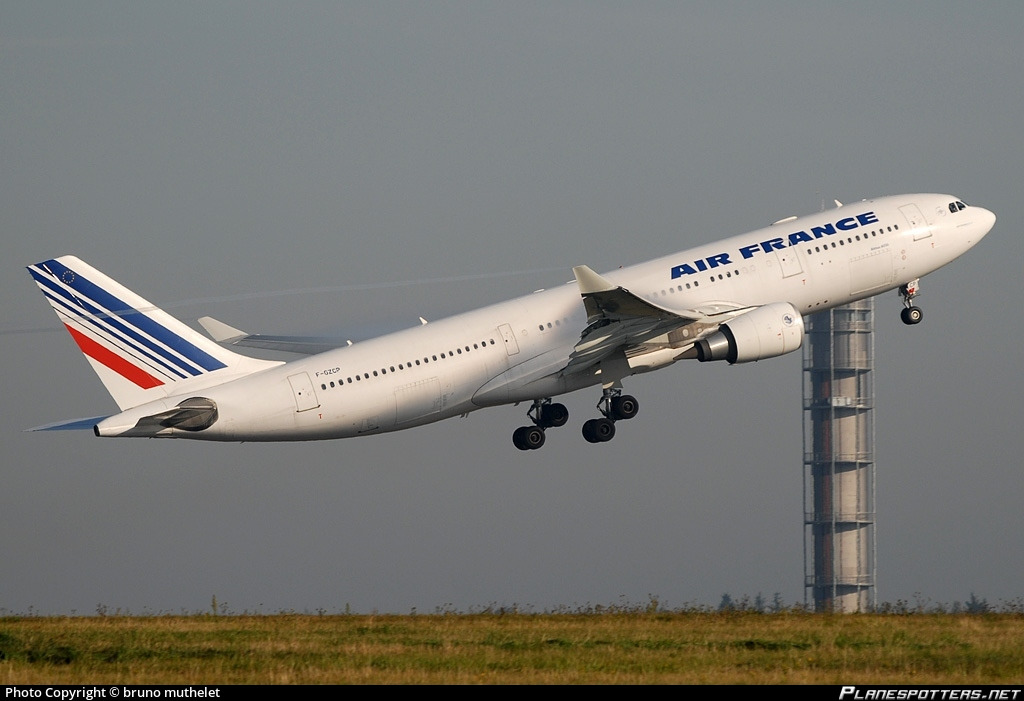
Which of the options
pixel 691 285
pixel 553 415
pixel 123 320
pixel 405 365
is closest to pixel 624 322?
pixel 691 285

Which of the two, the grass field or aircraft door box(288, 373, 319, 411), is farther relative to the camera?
aircraft door box(288, 373, 319, 411)

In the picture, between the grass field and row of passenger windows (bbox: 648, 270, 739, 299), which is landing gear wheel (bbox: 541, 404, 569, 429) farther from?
the grass field

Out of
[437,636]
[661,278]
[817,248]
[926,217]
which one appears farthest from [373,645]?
[926,217]

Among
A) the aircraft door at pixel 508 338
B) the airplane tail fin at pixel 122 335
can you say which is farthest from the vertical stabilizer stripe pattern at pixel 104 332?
the aircraft door at pixel 508 338

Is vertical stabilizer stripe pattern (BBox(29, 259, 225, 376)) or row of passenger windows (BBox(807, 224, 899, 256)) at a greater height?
row of passenger windows (BBox(807, 224, 899, 256))

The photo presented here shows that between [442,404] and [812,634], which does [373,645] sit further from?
[442,404]

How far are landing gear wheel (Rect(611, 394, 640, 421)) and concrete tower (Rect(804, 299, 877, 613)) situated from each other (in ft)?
288

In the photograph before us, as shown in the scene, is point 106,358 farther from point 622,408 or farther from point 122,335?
point 622,408

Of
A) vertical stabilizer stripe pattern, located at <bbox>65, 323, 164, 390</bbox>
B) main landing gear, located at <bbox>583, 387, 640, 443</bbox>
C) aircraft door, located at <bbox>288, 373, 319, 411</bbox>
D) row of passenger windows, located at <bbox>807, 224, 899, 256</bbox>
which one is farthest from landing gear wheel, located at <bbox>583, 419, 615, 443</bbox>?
vertical stabilizer stripe pattern, located at <bbox>65, 323, 164, 390</bbox>

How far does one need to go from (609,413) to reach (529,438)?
3.82m

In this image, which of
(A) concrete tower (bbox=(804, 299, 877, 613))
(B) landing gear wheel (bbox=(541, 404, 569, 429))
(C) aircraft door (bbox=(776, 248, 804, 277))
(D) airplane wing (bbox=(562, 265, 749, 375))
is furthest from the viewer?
(A) concrete tower (bbox=(804, 299, 877, 613))

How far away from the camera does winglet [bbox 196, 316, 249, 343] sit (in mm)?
59062

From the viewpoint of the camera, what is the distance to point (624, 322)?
5169cm

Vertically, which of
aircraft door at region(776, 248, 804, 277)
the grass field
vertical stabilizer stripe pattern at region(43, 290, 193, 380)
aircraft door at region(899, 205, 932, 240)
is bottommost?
the grass field
